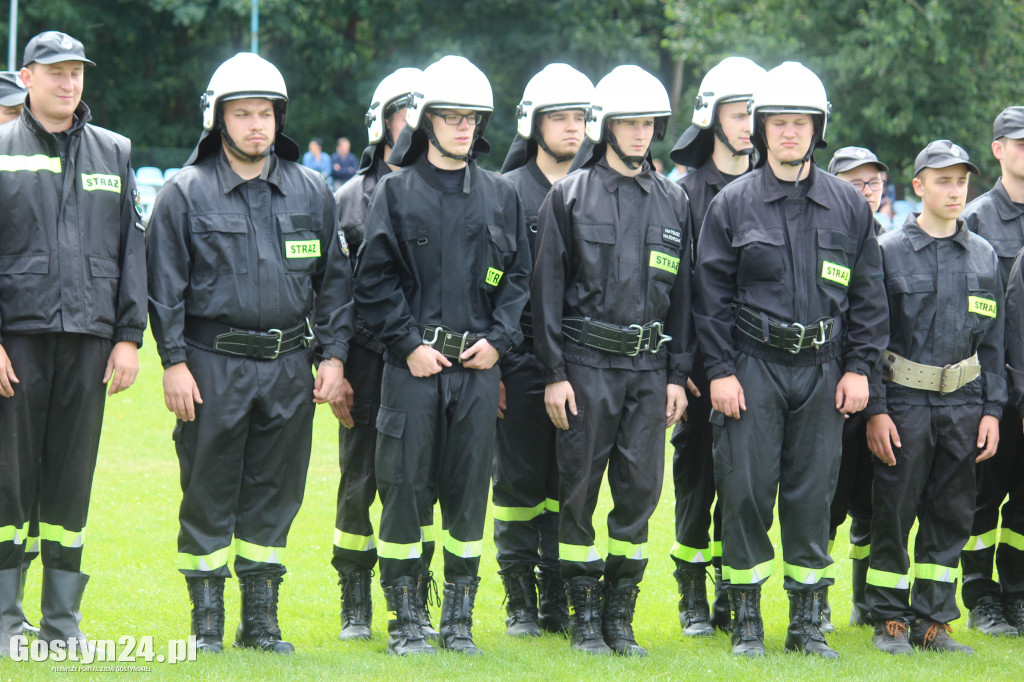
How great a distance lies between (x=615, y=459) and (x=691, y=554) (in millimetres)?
1008

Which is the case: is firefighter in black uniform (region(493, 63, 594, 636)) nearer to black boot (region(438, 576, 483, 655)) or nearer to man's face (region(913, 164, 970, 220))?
black boot (region(438, 576, 483, 655))

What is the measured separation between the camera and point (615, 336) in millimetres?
6047

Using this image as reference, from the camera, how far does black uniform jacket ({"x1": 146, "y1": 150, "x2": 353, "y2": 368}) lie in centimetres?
571

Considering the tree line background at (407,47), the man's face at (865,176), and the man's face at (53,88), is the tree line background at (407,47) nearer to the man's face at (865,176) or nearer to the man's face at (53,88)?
the man's face at (865,176)

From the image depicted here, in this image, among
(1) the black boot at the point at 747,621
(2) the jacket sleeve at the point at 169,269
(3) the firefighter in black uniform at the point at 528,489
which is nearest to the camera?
(2) the jacket sleeve at the point at 169,269

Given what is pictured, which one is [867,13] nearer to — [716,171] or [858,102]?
[858,102]

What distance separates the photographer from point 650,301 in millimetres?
6133

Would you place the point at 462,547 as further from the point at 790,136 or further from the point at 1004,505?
the point at 1004,505

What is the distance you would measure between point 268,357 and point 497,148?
2987cm

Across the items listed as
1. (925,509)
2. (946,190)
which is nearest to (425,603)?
(925,509)

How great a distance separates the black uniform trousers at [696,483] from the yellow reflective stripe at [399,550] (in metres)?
1.66

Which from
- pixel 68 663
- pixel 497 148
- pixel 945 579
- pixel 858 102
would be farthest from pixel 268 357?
pixel 497 148

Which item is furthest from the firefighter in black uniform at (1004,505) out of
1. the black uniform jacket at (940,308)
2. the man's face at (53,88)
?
the man's face at (53,88)

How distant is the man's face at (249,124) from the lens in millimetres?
5836
